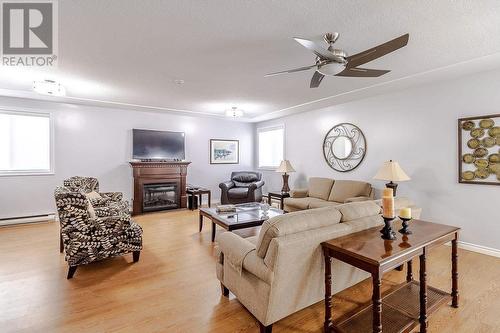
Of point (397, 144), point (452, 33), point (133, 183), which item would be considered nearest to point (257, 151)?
point (133, 183)

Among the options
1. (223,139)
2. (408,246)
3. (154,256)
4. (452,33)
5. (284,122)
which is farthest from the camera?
(223,139)

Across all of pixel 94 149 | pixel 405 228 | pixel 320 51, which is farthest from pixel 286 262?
pixel 94 149

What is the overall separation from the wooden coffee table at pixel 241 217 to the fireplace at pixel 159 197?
213 centimetres

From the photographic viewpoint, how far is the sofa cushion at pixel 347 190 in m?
4.36

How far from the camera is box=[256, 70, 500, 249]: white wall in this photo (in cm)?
325

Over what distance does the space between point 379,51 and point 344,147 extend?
3070 millimetres

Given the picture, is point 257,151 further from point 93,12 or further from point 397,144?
point 93,12

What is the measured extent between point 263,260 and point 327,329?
715 mm

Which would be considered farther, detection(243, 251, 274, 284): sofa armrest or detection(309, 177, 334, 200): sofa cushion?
detection(309, 177, 334, 200): sofa cushion

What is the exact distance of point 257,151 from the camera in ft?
24.8

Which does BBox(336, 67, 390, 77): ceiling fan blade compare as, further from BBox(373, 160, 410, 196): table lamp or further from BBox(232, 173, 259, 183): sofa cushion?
BBox(232, 173, 259, 183): sofa cushion

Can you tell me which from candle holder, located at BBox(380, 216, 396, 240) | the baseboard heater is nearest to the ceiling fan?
candle holder, located at BBox(380, 216, 396, 240)

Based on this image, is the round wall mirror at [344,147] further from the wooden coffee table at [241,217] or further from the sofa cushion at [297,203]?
the wooden coffee table at [241,217]

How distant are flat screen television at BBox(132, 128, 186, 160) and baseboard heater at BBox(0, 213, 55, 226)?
202 cm
